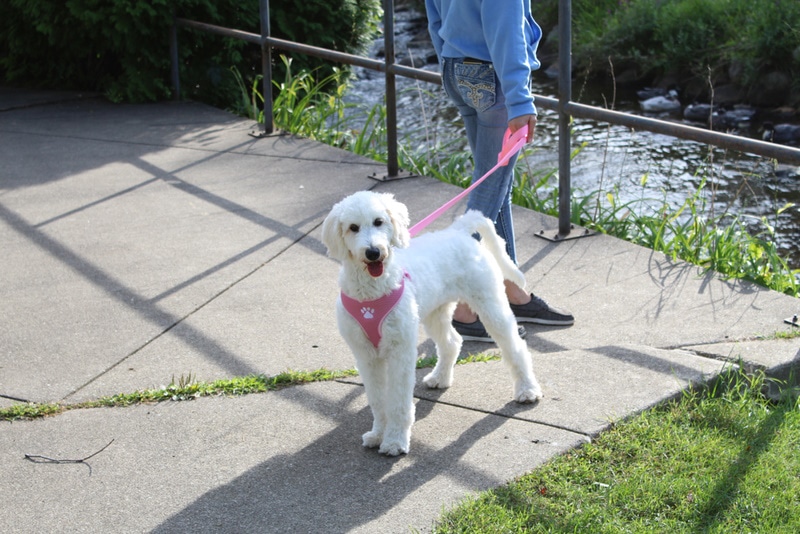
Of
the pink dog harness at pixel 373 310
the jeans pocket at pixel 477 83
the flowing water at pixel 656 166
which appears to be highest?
the jeans pocket at pixel 477 83

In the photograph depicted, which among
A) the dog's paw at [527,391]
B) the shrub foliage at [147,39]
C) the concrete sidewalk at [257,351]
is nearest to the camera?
the concrete sidewalk at [257,351]

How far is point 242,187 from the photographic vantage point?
7027mm

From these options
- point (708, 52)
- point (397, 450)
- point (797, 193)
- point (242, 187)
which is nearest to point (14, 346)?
point (397, 450)

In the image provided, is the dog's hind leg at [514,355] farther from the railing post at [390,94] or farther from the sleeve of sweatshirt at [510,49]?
the railing post at [390,94]

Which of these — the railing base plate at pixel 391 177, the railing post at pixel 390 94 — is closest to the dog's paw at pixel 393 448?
the railing post at pixel 390 94

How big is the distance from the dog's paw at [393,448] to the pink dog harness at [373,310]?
39 cm

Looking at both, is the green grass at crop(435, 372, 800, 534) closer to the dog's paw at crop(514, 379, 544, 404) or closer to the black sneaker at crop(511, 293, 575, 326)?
the dog's paw at crop(514, 379, 544, 404)

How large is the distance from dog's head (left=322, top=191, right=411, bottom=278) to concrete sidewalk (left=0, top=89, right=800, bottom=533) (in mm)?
778

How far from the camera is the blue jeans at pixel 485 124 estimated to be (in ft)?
14.0

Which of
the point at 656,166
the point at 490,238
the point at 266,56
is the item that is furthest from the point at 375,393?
the point at 656,166

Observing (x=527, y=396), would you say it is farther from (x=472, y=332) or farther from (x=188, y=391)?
(x=188, y=391)

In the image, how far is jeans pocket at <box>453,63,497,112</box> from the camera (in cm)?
425

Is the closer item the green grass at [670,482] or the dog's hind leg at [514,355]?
the green grass at [670,482]

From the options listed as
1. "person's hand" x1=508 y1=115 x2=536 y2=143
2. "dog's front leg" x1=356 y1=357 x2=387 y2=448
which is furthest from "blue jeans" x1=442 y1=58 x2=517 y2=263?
"dog's front leg" x1=356 y1=357 x2=387 y2=448
